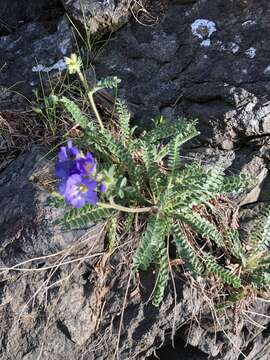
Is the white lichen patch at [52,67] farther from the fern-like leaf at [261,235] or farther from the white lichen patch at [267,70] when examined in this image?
the fern-like leaf at [261,235]

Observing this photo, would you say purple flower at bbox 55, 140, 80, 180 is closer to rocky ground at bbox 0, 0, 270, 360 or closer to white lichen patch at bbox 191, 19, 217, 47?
rocky ground at bbox 0, 0, 270, 360

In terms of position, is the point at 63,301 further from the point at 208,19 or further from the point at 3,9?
the point at 3,9

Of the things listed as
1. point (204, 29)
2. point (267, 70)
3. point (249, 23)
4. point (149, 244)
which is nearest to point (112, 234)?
point (149, 244)

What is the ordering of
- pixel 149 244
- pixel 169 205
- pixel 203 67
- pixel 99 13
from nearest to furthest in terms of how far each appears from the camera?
pixel 149 244 < pixel 169 205 < pixel 203 67 < pixel 99 13

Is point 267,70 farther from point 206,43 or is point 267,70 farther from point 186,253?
point 186,253

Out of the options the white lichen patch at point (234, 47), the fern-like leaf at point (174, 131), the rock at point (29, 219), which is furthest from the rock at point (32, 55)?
the white lichen patch at point (234, 47)

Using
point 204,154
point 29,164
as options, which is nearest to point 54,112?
point 29,164
